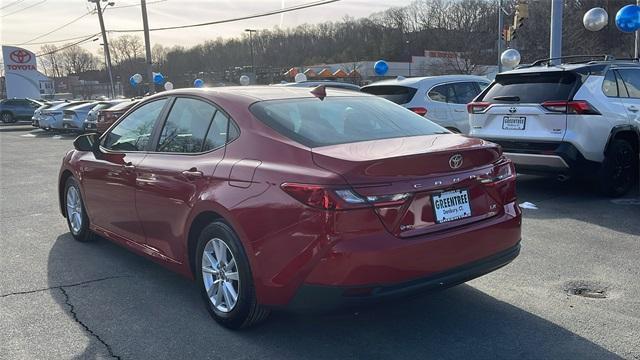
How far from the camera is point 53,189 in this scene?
9.69 metres

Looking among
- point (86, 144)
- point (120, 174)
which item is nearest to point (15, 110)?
point (86, 144)

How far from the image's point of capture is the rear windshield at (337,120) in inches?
142

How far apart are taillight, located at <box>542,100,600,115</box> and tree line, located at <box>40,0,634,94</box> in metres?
60.4

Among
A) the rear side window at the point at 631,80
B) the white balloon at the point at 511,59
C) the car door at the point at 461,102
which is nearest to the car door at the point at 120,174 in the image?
the rear side window at the point at 631,80

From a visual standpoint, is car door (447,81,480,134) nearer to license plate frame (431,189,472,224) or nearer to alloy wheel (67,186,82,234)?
alloy wheel (67,186,82,234)

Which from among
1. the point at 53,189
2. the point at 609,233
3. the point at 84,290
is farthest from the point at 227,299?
the point at 53,189

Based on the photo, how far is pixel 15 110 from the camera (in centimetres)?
3591

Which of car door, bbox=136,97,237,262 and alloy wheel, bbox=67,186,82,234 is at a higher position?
car door, bbox=136,97,237,262

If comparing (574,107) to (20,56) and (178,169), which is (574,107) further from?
(20,56)

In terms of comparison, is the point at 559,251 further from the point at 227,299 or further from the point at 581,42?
the point at 581,42

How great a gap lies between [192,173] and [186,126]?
1.86ft

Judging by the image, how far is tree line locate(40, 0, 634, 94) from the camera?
7600 cm

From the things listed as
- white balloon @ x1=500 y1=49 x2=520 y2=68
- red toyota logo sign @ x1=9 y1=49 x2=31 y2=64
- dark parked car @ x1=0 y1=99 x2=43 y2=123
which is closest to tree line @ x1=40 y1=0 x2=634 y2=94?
red toyota logo sign @ x1=9 y1=49 x2=31 y2=64

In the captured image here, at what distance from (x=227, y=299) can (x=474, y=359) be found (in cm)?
155
